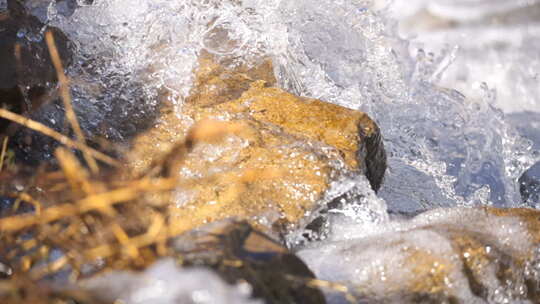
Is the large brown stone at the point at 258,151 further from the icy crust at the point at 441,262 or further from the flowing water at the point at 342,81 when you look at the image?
the icy crust at the point at 441,262

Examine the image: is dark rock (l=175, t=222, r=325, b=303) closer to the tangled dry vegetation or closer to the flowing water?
the tangled dry vegetation

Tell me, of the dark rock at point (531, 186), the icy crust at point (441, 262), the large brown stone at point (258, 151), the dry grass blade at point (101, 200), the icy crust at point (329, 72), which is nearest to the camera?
the dry grass blade at point (101, 200)

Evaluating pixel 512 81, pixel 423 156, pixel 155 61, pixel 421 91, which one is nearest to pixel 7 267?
pixel 155 61

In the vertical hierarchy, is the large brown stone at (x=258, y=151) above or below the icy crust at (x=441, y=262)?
above

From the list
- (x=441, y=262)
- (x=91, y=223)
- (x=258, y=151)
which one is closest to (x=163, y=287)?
(x=91, y=223)

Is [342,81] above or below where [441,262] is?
above

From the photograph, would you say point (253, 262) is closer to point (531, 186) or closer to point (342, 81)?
point (342, 81)

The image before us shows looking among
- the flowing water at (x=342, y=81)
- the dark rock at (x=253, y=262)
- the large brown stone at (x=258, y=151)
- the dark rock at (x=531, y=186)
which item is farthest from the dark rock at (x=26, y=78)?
the dark rock at (x=531, y=186)
